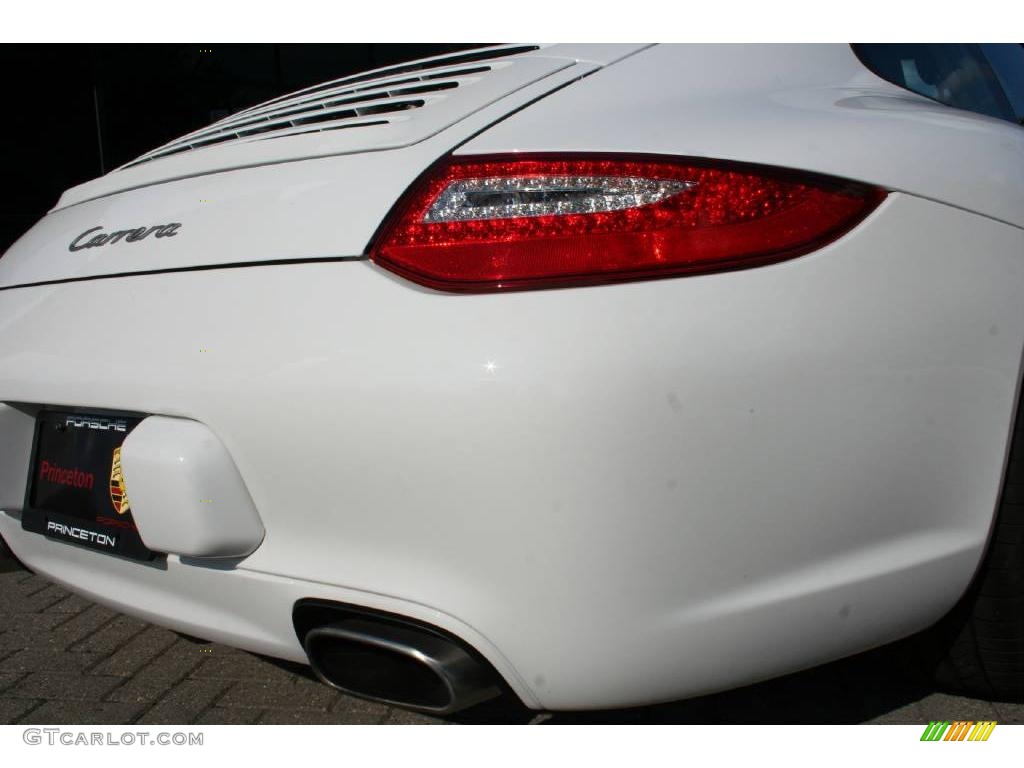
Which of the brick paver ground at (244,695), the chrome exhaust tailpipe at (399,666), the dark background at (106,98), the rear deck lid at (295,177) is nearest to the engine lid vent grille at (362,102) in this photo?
the rear deck lid at (295,177)

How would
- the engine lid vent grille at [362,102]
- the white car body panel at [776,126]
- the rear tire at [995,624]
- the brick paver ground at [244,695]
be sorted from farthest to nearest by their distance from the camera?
the brick paver ground at [244,695] → the engine lid vent grille at [362,102] → the rear tire at [995,624] → the white car body panel at [776,126]

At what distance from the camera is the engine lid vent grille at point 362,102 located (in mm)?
1565

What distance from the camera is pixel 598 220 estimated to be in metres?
1.21

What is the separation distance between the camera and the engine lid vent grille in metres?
1.57

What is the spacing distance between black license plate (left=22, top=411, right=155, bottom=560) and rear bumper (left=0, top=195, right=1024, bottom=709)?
170mm

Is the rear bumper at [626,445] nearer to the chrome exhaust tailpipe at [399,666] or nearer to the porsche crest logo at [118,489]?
the chrome exhaust tailpipe at [399,666]

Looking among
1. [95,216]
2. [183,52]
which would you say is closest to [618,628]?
[95,216]

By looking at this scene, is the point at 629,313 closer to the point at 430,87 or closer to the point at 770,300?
the point at 770,300

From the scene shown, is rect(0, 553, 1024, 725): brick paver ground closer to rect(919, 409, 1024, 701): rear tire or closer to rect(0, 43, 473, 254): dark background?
rect(919, 409, 1024, 701): rear tire

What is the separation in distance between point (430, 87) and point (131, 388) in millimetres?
758

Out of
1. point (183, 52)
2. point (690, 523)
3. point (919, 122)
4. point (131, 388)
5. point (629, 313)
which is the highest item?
point (183, 52)

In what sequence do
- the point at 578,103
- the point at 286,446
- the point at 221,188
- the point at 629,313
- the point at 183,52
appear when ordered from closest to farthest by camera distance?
1. the point at 629,313
2. the point at 286,446
3. the point at 578,103
4. the point at 221,188
5. the point at 183,52

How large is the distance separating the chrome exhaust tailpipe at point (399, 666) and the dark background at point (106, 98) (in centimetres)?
662

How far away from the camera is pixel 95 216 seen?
1745 mm
